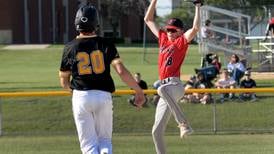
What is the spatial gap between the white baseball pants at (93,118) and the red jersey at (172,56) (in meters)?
2.31

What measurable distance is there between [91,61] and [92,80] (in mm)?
202

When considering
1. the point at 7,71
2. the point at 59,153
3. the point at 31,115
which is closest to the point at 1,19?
the point at 7,71

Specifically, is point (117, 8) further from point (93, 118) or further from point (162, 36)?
point (93, 118)

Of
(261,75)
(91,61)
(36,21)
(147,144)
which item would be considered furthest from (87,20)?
(36,21)

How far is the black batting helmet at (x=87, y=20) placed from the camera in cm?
780

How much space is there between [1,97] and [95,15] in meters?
10.6

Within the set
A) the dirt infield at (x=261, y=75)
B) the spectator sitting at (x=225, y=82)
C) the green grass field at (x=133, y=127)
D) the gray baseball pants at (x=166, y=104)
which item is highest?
the gray baseball pants at (x=166, y=104)

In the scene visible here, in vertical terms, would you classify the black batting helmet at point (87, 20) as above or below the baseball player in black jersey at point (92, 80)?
above

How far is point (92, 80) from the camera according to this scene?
7812 millimetres

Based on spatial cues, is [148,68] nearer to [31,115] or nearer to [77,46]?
[31,115]

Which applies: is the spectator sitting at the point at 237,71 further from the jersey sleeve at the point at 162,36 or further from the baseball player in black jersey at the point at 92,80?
the baseball player in black jersey at the point at 92,80

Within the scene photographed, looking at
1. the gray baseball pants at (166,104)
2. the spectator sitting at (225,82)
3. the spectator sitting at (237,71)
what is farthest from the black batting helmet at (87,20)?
the spectator sitting at (237,71)

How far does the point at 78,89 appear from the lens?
7.85 metres

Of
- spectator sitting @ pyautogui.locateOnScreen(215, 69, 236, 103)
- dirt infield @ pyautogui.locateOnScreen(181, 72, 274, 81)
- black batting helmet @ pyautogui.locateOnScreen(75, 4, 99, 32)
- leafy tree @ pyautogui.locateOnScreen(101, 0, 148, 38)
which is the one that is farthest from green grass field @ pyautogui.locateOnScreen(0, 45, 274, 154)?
leafy tree @ pyautogui.locateOnScreen(101, 0, 148, 38)
